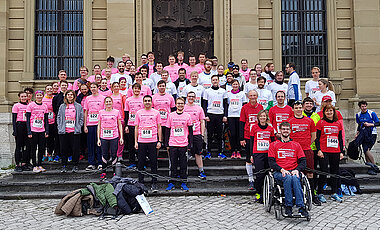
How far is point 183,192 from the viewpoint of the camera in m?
7.44

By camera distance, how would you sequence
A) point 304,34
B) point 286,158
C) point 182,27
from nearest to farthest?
1. point 286,158
2. point 182,27
3. point 304,34

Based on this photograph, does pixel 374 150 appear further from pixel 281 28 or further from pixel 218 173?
pixel 218 173

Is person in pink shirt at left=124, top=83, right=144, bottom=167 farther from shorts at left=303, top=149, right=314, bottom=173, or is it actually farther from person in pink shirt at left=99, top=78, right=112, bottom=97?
→ shorts at left=303, top=149, right=314, bottom=173

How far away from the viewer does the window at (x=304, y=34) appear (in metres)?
13.4

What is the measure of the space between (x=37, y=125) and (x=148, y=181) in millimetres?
3113

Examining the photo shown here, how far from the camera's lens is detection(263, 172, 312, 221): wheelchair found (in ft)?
19.2

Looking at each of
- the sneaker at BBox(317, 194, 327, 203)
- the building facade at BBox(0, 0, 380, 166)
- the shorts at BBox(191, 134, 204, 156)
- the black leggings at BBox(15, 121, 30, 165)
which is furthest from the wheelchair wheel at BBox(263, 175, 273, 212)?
the building facade at BBox(0, 0, 380, 166)

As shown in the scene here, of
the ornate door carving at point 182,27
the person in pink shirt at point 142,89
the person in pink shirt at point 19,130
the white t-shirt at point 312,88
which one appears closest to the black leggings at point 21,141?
the person in pink shirt at point 19,130

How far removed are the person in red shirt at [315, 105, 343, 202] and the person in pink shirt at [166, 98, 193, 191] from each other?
Result: 9.16 ft

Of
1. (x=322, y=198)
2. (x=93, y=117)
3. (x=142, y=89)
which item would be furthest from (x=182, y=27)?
(x=322, y=198)

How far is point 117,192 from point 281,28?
992 cm

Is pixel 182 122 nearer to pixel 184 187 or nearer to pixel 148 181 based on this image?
pixel 184 187

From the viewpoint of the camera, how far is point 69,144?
8383mm

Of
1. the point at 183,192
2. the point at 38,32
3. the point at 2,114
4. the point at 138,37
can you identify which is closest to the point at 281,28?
the point at 138,37
